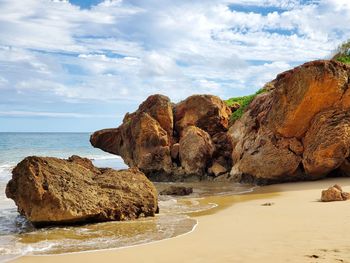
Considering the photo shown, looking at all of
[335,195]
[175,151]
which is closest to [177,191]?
[335,195]

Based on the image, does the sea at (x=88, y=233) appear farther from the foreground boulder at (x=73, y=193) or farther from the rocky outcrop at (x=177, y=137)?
the rocky outcrop at (x=177, y=137)

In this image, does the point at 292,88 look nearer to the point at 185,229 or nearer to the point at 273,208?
the point at 273,208

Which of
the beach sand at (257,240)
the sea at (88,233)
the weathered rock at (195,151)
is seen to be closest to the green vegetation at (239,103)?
the weathered rock at (195,151)

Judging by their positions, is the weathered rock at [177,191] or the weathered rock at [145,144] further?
the weathered rock at [145,144]

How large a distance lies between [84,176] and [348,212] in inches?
265

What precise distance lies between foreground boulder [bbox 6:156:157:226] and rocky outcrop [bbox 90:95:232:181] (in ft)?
31.4

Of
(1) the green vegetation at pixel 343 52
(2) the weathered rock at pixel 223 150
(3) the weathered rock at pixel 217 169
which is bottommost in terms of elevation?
(3) the weathered rock at pixel 217 169

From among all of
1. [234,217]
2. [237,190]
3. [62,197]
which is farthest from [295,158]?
[62,197]

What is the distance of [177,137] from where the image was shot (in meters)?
24.5

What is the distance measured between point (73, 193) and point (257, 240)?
5.01m

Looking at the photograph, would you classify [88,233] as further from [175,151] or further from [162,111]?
[162,111]

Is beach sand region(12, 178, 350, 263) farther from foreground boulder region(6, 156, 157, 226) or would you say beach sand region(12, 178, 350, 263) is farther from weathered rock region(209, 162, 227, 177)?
weathered rock region(209, 162, 227, 177)

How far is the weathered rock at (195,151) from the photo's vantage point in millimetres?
21484

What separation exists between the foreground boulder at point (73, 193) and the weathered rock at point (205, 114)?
1192 centimetres
